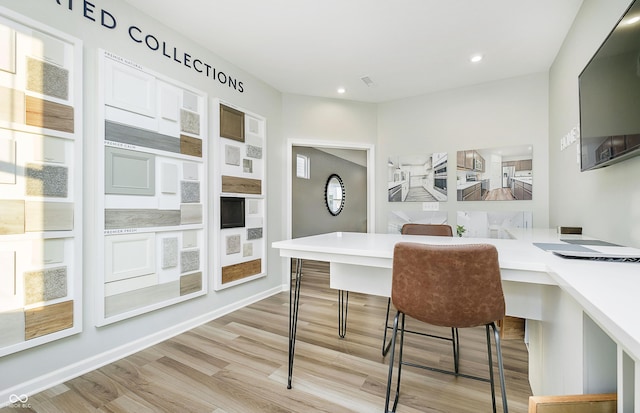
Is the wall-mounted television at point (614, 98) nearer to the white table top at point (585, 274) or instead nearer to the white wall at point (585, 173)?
the white wall at point (585, 173)

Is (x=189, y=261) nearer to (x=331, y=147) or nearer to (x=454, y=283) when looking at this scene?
(x=454, y=283)

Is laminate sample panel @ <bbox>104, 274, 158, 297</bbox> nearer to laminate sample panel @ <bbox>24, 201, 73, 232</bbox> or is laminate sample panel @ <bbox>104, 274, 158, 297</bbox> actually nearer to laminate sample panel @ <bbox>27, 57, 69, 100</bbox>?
laminate sample panel @ <bbox>24, 201, 73, 232</bbox>

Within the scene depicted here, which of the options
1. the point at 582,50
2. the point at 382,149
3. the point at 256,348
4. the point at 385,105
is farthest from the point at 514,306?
the point at 385,105

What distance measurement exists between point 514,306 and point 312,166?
5.31 metres

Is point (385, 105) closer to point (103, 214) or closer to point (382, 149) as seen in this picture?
point (382, 149)

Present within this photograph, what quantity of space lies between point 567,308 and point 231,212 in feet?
9.31

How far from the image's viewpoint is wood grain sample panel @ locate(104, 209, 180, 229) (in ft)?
7.09

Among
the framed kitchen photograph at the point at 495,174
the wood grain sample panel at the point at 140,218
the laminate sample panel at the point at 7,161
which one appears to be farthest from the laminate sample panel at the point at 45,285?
the framed kitchen photograph at the point at 495,174

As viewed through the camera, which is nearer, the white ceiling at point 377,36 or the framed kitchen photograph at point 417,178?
the white ceiling at point 377,36

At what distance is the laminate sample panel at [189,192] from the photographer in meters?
2.67

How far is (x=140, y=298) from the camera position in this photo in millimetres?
2350

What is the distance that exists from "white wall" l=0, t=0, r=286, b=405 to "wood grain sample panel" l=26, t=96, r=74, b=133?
0.12m

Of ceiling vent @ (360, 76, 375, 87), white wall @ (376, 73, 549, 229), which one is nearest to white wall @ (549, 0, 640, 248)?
white wall @ (376, 73, 549, 229)

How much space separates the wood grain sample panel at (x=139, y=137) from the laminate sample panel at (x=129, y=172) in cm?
8
